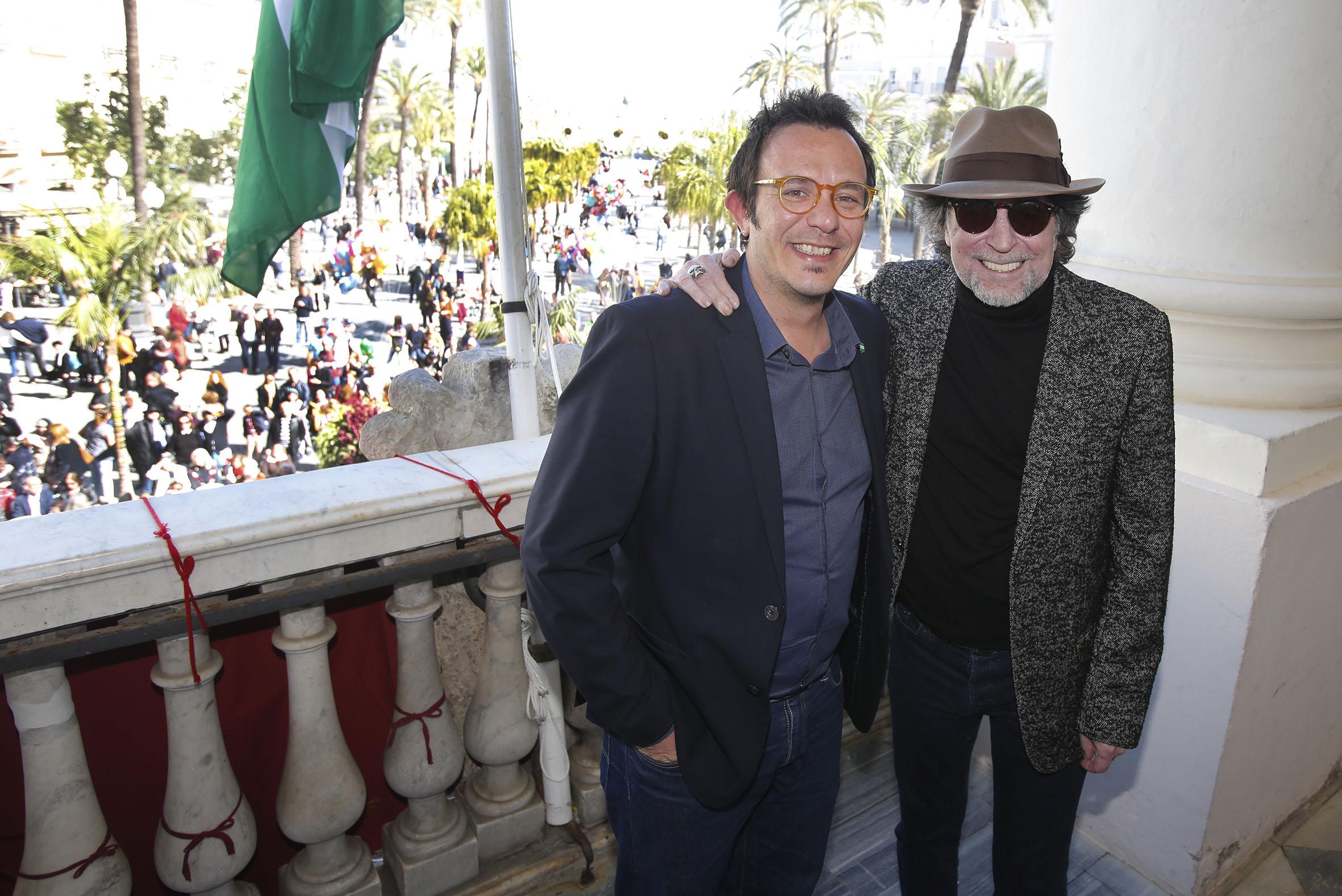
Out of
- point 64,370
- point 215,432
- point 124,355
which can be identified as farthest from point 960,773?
point 64,370

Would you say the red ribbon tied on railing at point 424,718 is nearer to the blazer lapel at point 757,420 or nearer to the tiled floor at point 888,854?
the blazer lapel at point 757,420

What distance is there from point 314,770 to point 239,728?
21cm

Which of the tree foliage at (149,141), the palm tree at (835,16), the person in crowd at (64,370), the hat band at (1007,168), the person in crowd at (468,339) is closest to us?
the hat band at (1007,168)

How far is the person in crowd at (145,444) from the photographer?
1370 cm

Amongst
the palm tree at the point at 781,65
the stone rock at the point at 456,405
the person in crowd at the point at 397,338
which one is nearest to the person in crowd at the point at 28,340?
the person in crowd at the point at 397,338

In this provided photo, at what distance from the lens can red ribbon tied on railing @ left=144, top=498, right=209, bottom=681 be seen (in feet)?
5.10

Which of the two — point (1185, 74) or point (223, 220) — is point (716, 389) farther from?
point (223, 220)

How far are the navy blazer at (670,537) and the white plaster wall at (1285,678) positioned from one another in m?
→ 1.40

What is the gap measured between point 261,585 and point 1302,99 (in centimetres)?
257

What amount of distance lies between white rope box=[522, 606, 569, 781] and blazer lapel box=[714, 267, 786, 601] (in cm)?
78

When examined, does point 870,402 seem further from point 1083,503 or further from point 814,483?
point 1083,503

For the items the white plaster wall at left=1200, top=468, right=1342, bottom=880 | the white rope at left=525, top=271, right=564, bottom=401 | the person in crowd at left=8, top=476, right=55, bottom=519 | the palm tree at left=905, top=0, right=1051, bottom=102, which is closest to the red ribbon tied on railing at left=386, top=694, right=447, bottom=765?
the white rope at left=525, top=271, right=564, bottom=401

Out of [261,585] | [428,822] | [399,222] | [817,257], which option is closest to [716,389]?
[817,257]

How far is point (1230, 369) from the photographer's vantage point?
7.86 ft
